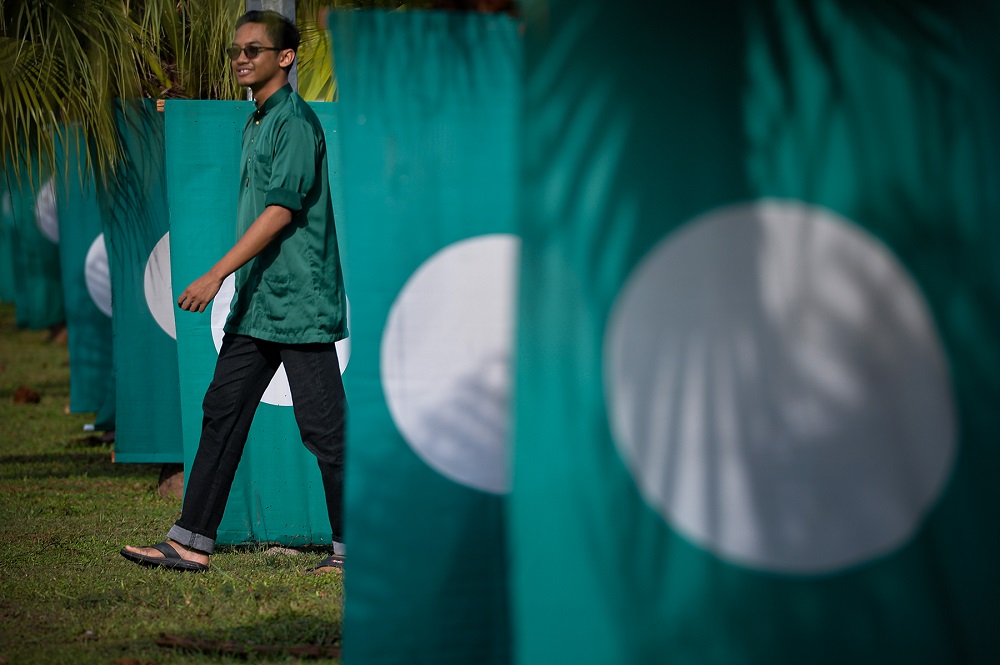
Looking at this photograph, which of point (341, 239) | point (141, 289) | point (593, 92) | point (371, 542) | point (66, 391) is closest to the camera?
point (593, 92)

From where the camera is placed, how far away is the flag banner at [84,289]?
766cm

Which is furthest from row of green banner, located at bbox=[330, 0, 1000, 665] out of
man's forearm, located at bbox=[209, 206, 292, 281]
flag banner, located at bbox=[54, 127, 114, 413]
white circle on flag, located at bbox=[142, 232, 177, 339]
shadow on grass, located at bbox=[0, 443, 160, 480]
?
flag banner, located at bbox=[54, 127, 114, 413]

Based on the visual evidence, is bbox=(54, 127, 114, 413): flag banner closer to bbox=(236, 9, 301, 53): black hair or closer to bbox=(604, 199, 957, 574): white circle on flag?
bbox=(236, 9, 301, 53): black hair

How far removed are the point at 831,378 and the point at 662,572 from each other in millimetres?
499

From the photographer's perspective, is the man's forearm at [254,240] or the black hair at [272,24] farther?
the black hair at [272,24]

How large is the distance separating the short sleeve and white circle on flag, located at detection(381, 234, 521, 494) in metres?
1.26

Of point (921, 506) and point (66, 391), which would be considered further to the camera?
point (66, 391)

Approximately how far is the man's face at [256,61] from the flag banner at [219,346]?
43 centimetres

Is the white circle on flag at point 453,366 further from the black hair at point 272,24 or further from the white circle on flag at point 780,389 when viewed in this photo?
the black hair at point 272,24

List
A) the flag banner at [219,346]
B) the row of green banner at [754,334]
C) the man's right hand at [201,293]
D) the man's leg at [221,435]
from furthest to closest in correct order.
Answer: the flag banner at [219,346] → the man's leg at [221,435] → the man's right hand at [201,293] → the row of green banner at [754,334]

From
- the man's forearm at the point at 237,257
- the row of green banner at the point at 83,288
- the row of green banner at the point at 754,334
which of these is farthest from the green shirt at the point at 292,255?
the row of green banner at the point at 83,288

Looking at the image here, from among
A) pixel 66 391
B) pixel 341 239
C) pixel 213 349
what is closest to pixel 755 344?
pixel 341 239

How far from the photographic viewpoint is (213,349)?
4668mm

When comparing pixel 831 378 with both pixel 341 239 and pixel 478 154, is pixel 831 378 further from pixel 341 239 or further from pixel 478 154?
pixel 341 239
